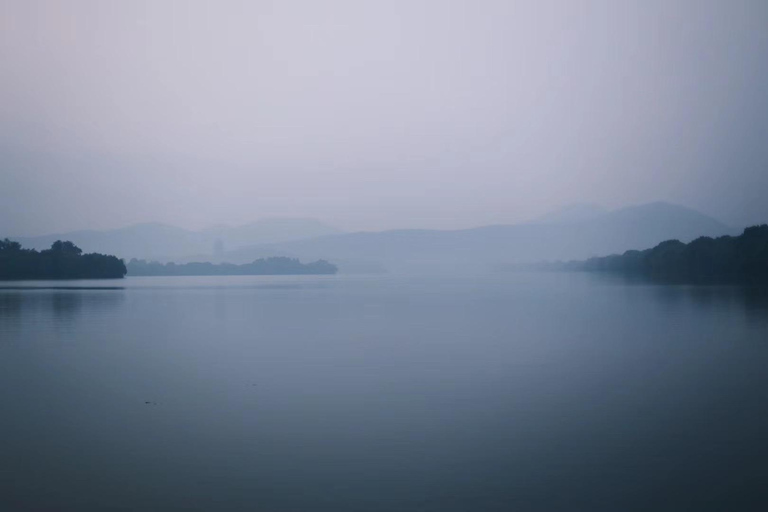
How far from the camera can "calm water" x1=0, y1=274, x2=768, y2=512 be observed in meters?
5.92

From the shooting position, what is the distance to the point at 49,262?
73250mm

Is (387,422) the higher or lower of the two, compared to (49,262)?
lower

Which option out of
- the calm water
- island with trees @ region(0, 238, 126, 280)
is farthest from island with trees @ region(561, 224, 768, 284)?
island with trees @ region(0, 238, 126, 280)

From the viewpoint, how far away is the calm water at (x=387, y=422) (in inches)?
233

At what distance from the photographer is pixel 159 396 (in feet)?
32.5

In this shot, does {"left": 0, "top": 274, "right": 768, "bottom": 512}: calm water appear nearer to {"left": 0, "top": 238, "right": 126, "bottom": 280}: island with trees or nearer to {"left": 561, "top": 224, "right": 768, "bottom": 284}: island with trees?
{"left": 561, "top": 224, "right": 768, "bottom": 284}: island with trees

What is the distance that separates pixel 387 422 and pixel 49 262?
7431 cm

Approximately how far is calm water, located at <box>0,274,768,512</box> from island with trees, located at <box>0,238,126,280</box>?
61.5 metres

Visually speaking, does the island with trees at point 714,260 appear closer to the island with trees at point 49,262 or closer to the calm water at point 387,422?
the calm water at point 387,422

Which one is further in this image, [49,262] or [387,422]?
[49,262]

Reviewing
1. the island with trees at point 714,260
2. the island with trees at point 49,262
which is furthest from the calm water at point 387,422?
the island with trees at point 49,262

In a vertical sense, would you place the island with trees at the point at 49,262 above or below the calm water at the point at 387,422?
above

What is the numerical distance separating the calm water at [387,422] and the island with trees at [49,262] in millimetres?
61536

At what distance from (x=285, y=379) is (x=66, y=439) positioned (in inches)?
159
